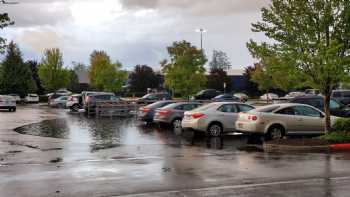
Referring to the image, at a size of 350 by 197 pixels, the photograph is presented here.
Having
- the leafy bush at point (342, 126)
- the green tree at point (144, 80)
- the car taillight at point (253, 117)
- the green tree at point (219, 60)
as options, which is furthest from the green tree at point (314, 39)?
the green tree at point (219, 60)

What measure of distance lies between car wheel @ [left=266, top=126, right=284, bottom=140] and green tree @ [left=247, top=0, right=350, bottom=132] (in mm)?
1685

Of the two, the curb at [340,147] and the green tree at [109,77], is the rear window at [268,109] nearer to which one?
the curb at [340,147]

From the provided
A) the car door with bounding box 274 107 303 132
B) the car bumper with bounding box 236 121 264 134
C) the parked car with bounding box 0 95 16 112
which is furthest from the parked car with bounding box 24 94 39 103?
the car door with bounding box 274 107 303 132

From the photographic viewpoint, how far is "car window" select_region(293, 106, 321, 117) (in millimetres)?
20641

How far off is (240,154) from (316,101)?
13.0 metres

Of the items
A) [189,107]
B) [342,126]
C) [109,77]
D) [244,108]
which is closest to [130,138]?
[244,108]

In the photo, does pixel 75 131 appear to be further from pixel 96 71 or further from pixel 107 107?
pixel 96 71

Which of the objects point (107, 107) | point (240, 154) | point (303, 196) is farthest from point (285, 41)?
point (107, 107)

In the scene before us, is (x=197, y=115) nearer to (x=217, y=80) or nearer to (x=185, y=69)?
(x=185, y=69)

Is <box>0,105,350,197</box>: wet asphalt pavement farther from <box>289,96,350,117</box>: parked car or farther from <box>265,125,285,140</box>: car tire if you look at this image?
<box>289,96,350,117</box>: parked car

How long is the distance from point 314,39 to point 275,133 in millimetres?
3699

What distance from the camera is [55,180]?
37.6 feet

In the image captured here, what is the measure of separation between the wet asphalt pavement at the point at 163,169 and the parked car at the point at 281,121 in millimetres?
753

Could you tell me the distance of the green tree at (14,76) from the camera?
77000mm
